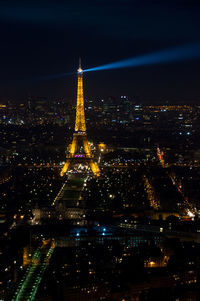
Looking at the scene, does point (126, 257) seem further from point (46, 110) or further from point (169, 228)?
point (46, 110)

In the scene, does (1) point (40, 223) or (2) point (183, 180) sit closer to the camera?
(1) point (40, 223)

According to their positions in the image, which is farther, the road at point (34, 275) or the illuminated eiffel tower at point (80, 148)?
the illuminated eiffel tower at point (80, 148)

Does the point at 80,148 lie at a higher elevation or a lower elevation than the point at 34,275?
higher

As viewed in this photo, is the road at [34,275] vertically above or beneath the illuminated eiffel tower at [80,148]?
beneath

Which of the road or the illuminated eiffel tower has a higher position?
the illuminated eiffel tower

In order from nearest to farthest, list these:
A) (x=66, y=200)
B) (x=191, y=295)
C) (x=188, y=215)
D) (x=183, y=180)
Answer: (x=191, y=295) → (x=188, y=215) → (x=66, y=200) → (x=183, y=180)

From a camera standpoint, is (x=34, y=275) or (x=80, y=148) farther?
(x=80, y=148)

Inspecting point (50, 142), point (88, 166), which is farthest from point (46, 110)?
point (88, 166)

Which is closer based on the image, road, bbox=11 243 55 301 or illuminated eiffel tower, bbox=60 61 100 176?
road, bbox=11 243 55 301
